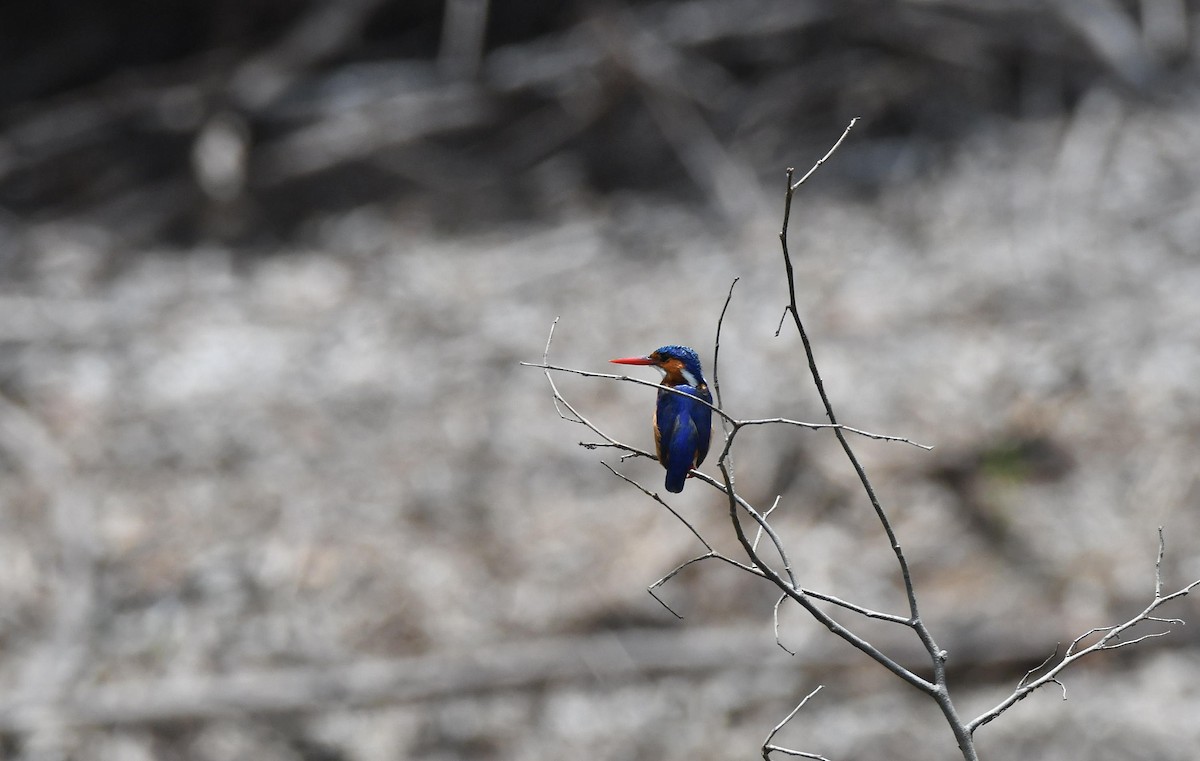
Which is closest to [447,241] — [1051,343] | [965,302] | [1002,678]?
[965,302]

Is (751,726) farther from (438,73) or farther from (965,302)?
(438,73)

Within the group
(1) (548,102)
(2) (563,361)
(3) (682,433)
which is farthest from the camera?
(1) (548,102)

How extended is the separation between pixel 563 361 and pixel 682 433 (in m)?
5.86

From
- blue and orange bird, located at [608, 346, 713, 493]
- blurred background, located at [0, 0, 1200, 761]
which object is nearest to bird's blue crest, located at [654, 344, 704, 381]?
A: blue and orange bird, located at [608, 346, 713, 493]

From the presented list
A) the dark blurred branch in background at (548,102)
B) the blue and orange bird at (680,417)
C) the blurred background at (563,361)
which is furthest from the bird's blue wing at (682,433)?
the dark blurred branch in background at (548,102)

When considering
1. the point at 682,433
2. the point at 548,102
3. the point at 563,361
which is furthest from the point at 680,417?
the point at 548,102

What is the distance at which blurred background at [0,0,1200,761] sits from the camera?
5.76 m

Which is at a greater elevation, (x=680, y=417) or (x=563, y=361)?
(x=563, y=361)

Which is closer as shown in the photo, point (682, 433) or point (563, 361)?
point (682, 433)

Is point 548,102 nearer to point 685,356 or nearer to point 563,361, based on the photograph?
point 563,361

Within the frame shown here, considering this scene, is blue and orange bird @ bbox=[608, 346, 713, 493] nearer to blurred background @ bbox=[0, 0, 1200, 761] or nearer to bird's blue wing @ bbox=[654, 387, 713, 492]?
bird's blue wing @ bbox=[654, 387, 713, 492]

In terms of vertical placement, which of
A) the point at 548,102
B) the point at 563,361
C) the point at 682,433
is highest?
the point at 548,102

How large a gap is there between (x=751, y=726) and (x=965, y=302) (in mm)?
3194

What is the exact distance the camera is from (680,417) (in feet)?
5.09
